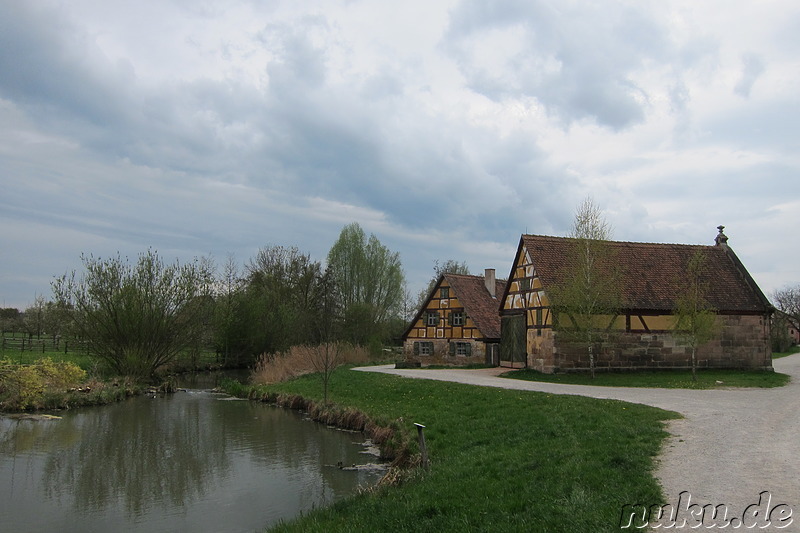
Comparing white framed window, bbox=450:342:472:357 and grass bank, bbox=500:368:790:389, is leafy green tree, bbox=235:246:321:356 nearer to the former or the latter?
white framed window, bbox=450:342:472:357

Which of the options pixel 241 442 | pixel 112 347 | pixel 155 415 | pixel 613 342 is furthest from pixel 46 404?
pixel 613 342

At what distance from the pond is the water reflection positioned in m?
0.02

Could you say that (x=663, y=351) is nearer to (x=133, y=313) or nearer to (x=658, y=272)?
(x=658, y=272)

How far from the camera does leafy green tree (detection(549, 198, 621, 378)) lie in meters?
23.5

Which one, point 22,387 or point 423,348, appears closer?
point 22,387

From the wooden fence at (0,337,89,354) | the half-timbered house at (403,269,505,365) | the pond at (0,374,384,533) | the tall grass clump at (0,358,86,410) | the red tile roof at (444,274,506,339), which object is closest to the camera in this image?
the pond at (0,374,384,533)

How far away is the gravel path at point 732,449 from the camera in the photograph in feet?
23.3

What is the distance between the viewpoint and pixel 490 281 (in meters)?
38.2

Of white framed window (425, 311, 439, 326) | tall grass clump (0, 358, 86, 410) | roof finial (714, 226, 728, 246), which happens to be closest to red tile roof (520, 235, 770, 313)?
roof finial (714, 226, 728, 246)

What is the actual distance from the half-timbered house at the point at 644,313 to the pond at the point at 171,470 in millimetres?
11202

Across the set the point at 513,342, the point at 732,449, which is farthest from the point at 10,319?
the point at 732,449

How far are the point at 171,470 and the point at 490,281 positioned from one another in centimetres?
2697

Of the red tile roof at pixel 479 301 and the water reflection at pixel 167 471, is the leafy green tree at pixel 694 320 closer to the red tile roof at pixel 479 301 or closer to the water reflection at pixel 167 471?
the red tile roof at pixel 479 301

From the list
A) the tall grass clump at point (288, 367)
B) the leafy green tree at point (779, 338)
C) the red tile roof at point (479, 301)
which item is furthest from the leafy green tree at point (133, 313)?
the leafy green tree at point (779, 338)
